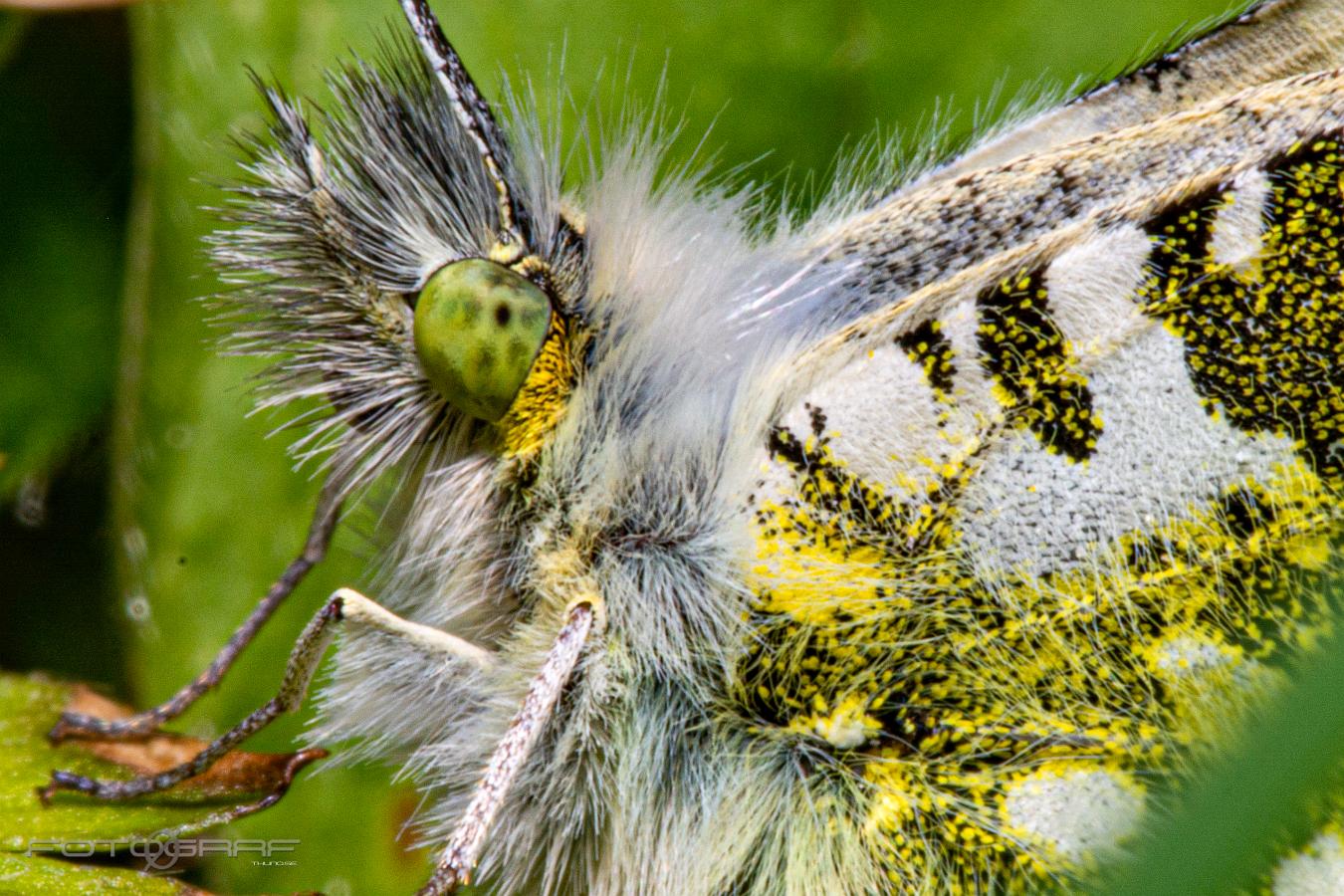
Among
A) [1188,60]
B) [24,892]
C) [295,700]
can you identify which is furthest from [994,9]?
[24,892]

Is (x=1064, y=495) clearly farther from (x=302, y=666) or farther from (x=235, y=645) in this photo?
(x=235, y=645)

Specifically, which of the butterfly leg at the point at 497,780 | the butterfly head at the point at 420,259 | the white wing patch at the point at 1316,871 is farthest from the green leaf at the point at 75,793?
the white wing patch at the point at 1316,871

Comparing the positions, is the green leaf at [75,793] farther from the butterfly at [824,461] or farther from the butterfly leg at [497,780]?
the butterfly leg at [497,780]

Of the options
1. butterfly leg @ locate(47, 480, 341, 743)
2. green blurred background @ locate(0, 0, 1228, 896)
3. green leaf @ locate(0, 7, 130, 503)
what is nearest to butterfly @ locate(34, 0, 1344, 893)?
butterfly leg @ locate(47, 480, 341, 743)

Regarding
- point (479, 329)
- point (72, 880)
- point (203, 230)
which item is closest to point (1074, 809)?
point (479, 329)

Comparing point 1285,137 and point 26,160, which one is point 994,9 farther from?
point 26,160

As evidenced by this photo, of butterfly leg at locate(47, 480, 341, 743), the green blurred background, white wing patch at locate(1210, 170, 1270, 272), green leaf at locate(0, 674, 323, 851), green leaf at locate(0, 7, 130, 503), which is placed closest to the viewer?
white wing patch at locate(1210, 170, 1270, 272)

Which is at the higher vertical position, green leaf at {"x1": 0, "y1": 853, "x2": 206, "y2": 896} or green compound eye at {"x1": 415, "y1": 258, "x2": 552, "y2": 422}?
green compound eye at {"x1": 415, "y1": 258, "x2": 552, "y2": 422}

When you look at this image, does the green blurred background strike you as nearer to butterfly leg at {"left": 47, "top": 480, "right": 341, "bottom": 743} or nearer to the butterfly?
butterfly leg at {"left": 47, "top": 480, "right": 341, "bottom": 743}

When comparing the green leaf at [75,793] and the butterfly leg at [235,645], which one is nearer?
the green leaf at [75,793]
